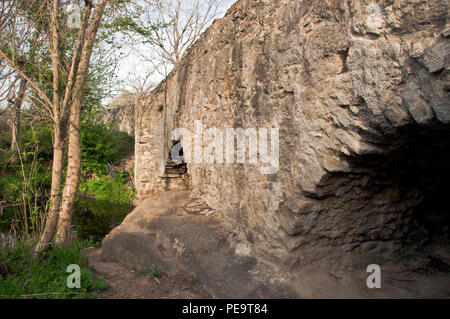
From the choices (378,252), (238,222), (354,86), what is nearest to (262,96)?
(354,86)

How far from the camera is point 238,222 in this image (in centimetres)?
381

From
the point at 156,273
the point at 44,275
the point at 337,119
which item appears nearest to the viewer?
the point at 337,119

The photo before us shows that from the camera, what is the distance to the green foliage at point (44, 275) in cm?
301

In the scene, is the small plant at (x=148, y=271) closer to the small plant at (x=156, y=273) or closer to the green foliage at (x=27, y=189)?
the small plant at (x=156, y=273)

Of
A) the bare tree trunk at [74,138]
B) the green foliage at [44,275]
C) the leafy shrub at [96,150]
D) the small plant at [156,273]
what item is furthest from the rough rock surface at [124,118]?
the small plant at [156,273]

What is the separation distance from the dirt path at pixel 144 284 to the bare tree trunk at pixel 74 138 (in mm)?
752

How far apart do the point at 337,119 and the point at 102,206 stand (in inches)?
338

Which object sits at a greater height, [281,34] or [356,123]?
[281,34]

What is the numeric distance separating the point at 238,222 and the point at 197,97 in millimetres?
2138

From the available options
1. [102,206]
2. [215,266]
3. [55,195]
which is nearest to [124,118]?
[102,206]

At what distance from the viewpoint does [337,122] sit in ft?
8.17

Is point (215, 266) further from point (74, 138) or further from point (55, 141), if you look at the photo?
point (74, 138)

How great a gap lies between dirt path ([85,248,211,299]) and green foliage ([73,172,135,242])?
276 centimetres
